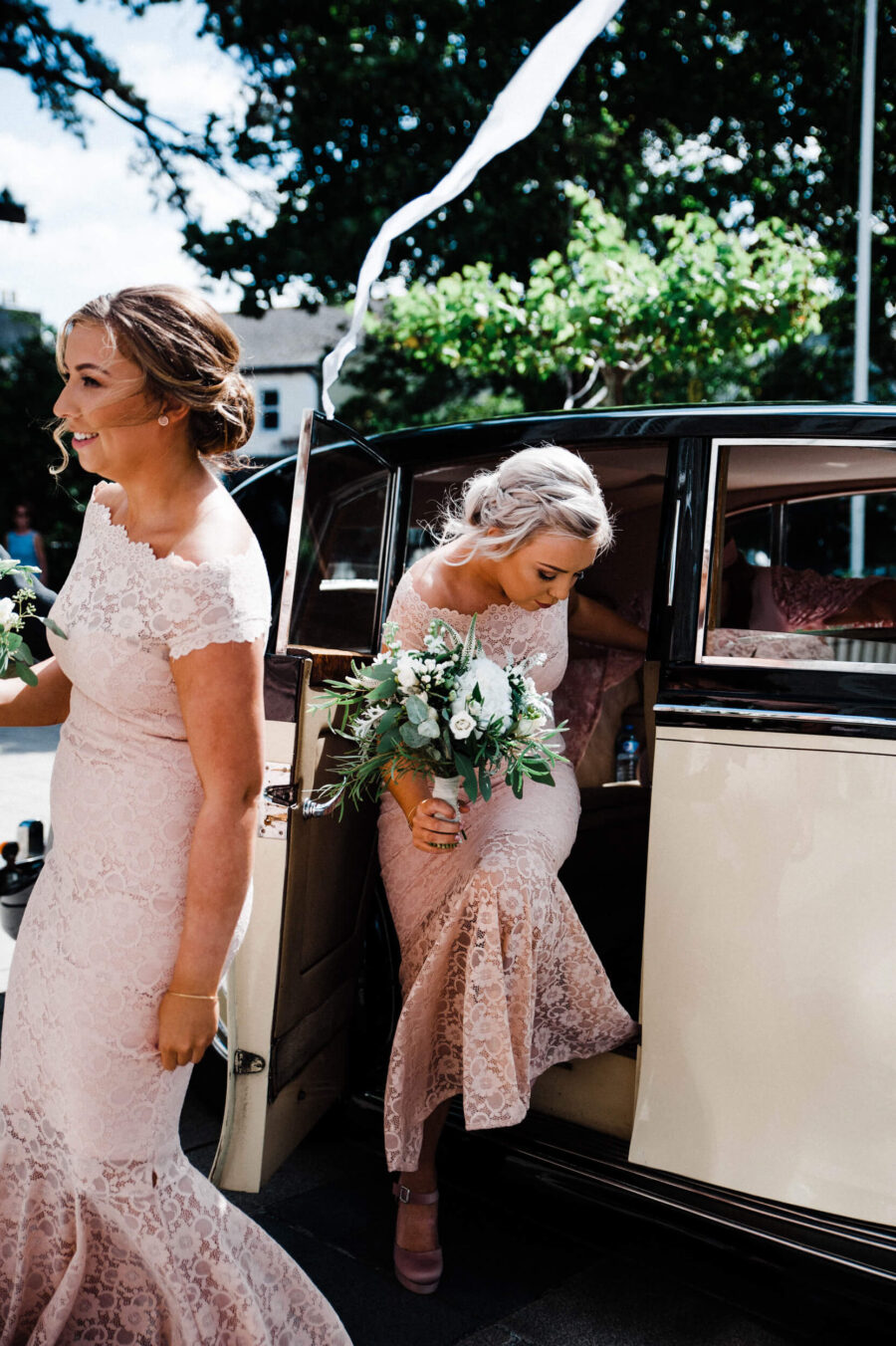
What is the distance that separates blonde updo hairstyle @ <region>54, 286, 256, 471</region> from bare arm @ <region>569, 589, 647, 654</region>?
5.61ft

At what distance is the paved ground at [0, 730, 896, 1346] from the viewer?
8.43 ft

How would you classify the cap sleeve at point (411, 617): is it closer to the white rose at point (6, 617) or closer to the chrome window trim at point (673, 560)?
the chrome window trim at point (673, 560)

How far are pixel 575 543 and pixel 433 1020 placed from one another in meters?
1.24

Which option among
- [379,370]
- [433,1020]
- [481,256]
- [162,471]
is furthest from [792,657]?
[379,370]

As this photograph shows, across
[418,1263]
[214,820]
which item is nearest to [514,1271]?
[418,1263]

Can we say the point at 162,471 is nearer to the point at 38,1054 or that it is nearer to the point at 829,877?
the point at 38,1054

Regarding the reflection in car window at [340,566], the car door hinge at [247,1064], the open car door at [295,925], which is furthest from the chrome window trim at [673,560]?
the car door hinge at [247,1064]

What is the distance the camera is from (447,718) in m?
2.55

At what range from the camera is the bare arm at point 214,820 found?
6.06 feet

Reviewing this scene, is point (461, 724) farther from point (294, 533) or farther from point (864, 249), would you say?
point (864, 249)

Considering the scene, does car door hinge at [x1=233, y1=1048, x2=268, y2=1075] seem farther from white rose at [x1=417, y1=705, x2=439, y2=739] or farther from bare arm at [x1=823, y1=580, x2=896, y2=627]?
bare arm at [x1=823, y1=580, x2=896, y2=627]

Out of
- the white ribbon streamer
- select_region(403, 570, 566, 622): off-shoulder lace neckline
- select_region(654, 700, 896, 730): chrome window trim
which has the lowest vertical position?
select_region(654, 700, 896, 730): chrome window trim

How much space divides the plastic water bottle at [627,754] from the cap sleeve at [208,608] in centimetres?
258

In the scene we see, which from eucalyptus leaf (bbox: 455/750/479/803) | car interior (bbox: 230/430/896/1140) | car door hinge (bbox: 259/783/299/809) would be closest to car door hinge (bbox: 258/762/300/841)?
car door hinge (bbox: 259/783/299/809)
